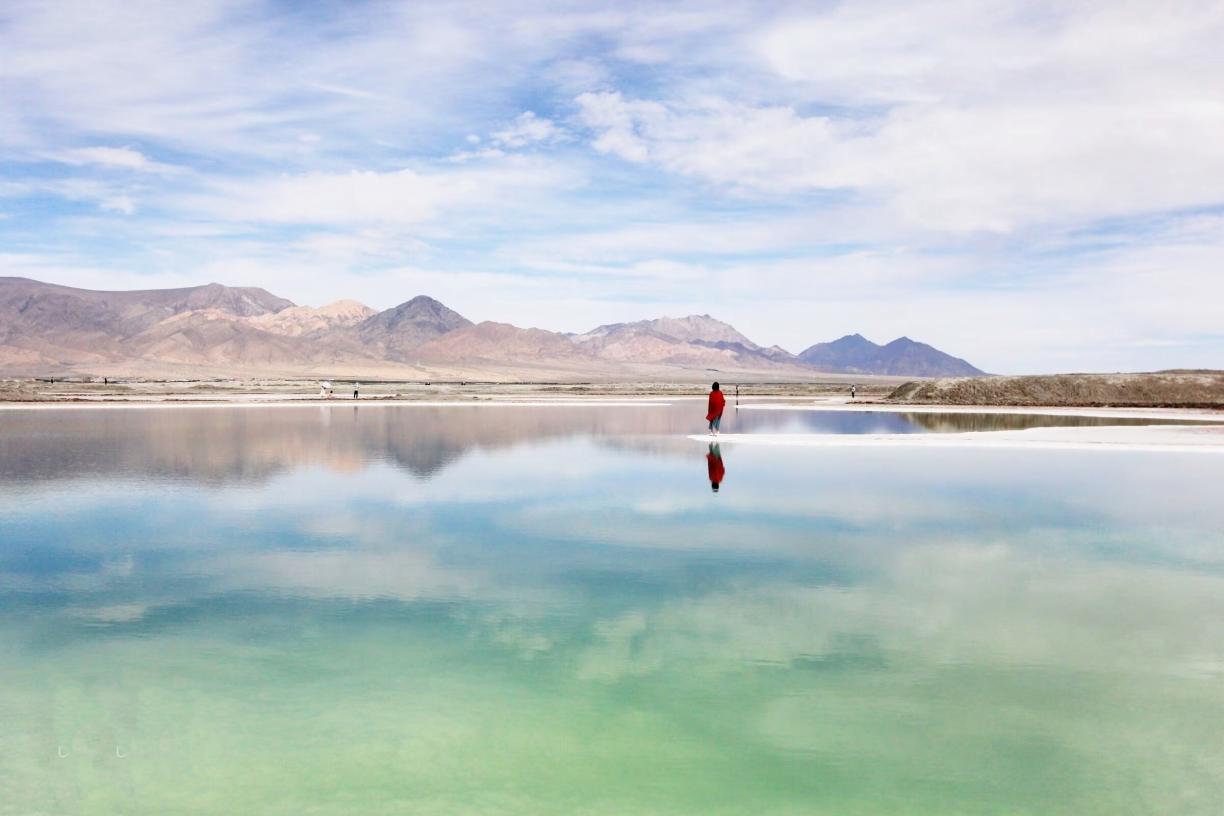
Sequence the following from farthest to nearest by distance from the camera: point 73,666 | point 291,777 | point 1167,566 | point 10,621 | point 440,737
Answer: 1. point 1167,566
2. point 10,621
3. point 73,666
4. point 440,737
5. point 291,777

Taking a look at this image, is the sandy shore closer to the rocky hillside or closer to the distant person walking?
the rocky hillside

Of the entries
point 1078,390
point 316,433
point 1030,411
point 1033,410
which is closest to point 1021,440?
point 316,433

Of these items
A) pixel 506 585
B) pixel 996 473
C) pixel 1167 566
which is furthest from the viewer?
pixel 996 473

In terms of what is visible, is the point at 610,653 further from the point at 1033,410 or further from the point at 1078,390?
the point at 1078,390

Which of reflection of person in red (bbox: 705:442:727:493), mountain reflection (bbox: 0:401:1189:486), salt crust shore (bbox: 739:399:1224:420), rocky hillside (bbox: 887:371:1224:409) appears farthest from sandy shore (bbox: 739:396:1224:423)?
reflection of person in red (bbox: 705:442:727:493)

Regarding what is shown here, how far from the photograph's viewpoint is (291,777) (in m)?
5.98

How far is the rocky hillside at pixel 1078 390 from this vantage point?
70.8 metres

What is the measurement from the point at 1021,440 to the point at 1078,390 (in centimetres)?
4823

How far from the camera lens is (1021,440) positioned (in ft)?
102

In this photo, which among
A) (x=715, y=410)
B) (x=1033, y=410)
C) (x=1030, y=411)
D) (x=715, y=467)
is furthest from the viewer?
(x=1033, y=410)

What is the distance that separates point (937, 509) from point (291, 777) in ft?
42.3

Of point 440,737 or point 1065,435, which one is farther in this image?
point 1065,435

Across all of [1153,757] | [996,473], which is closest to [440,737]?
[1153,757]

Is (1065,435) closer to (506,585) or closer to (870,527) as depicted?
(870,527)
